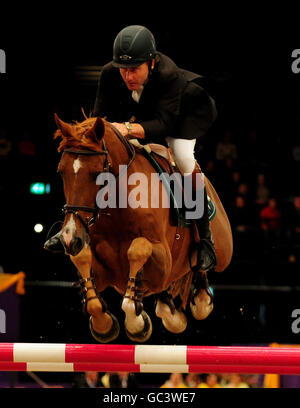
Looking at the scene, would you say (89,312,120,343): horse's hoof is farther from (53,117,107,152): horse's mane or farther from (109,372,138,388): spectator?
(109,372,138,388): spectator

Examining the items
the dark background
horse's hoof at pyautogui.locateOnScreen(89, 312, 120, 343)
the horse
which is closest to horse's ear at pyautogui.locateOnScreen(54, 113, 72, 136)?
Answer: the horse

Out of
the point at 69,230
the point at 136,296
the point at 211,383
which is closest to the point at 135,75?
the point at 69,230

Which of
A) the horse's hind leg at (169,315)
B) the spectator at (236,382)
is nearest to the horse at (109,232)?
the horse's hind leg at (169,315)

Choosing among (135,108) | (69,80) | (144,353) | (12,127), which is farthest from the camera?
(12,127)

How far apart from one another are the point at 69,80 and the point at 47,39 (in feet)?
1.84

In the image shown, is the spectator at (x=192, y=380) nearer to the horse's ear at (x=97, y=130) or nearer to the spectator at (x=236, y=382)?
the spectator at (x=236, y=382)

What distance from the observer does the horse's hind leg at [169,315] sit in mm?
5340

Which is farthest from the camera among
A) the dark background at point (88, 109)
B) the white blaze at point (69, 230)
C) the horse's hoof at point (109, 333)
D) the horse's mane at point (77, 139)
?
the dark background at point (88, 109)

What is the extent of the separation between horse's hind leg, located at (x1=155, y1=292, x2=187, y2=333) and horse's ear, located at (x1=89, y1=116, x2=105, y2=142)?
1601 mm

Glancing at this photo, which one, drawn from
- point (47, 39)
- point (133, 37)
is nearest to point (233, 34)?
point (47, 39)
